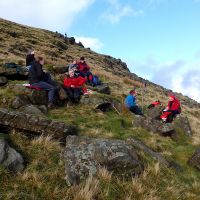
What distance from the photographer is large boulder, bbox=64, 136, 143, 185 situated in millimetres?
10008

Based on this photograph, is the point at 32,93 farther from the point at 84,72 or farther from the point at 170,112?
the point at 84,72

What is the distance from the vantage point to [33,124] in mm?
11875

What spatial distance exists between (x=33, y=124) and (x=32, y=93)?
6.03 meters

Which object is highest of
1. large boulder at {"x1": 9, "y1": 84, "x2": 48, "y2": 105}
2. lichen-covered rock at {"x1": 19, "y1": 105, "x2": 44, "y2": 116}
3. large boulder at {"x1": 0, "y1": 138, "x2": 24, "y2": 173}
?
large boulder at {"x1": 9, "y1": 84, "x2": 48, "y2": 105}

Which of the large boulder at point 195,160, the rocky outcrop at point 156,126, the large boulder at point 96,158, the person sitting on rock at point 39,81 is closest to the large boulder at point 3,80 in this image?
the person sitting on rock at point 39,81

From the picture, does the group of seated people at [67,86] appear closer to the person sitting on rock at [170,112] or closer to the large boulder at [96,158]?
the person sitting on rock at [170,112]

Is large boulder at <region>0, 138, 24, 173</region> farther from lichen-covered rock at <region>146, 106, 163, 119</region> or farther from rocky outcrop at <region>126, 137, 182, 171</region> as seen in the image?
lichen-covered rock at <region>146, 106, 163, 119</region>

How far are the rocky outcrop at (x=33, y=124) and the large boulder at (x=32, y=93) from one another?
222 inches

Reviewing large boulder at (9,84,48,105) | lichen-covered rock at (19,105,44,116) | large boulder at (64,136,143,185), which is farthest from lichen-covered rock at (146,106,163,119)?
large boulder at (64,136,143,185)

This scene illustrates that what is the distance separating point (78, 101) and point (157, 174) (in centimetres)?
989

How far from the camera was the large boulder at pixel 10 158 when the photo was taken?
9500mm

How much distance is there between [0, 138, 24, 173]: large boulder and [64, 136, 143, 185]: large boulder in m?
1.34

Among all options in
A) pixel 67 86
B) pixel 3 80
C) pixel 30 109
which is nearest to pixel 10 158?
pixel 30 109

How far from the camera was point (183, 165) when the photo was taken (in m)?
14.2
